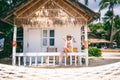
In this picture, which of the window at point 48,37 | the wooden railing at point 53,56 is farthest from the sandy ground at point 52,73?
the window at point 48,37

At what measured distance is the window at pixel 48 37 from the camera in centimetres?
1706

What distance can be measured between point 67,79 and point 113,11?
53202mm

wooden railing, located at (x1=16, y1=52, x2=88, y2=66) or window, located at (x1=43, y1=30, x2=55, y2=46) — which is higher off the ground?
window, located at (x1=43, y1=30, x2=55, y2=46)

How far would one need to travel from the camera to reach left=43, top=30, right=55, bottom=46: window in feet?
56.0

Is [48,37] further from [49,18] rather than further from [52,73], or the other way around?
[52,73]

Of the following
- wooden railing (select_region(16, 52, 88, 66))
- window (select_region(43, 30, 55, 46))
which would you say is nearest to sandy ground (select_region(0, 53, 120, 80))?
wooden railing (select_region(16, 52, 88, 66))

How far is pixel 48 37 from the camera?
1703 centimetres

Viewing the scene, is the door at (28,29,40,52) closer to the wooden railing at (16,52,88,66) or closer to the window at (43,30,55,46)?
the window at (43,30,55,46)

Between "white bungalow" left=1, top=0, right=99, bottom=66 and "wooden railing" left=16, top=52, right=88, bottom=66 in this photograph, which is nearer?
"wooden railing" left=16, top=52, right=88, bottom=66

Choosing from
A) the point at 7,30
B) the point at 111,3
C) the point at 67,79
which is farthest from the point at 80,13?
the point at 111,3

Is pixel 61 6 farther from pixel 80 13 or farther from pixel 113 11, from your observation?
pixel 113 11

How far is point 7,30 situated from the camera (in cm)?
2105

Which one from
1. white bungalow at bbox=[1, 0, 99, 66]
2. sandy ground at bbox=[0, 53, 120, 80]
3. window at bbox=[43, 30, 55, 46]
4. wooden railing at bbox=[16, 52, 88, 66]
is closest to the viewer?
sandy ground at bbox=[0, 53, 120, 80]

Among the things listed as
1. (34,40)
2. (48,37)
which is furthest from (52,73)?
(34,40)
